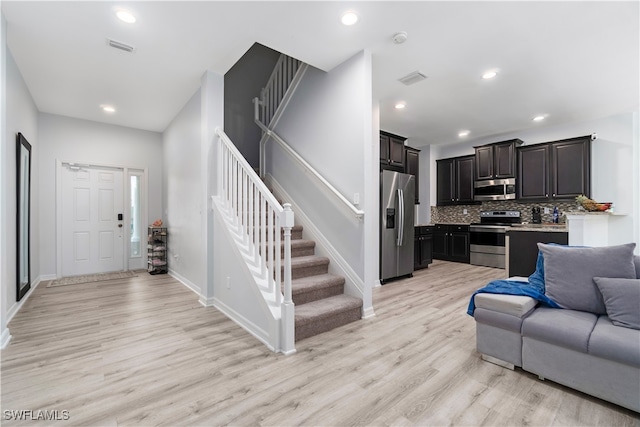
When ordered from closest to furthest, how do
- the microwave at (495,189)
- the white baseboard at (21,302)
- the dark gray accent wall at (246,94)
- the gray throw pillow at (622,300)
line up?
1. the gray throw pillow at (622,300)
2. the white baseboard at (21,302)
3. the dark gray accent wall at (246,94)
4. the microwave at (495,189)

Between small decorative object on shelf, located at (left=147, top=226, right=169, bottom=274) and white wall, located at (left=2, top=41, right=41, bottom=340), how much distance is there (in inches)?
59.8

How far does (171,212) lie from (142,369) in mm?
3572

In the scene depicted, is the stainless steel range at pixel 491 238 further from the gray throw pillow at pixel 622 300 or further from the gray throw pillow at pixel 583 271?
the gray throw pillow at pixel 622 300

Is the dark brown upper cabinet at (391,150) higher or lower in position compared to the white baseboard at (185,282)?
higher

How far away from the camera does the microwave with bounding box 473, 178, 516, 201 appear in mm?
5953

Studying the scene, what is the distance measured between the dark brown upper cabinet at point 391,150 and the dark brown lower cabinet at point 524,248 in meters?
2.11

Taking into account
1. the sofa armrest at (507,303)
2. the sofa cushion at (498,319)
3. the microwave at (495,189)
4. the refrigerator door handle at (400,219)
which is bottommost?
the sofa cushion at (498,319)

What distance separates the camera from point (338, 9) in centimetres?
244

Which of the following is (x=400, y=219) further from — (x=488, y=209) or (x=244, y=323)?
(x=488, y=209)

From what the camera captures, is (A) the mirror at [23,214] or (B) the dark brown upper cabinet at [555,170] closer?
(A) the mirror at [23,214]

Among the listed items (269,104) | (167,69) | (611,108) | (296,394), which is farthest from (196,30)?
(611,108)

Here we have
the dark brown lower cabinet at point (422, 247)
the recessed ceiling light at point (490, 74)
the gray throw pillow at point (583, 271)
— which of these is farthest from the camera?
the dark brown lower cabinet at point (422, 247)

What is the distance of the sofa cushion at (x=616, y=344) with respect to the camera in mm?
1594

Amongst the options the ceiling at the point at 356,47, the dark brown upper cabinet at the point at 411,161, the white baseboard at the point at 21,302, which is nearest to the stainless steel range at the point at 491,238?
the dark brown upper cabinet at the point at 411,161
